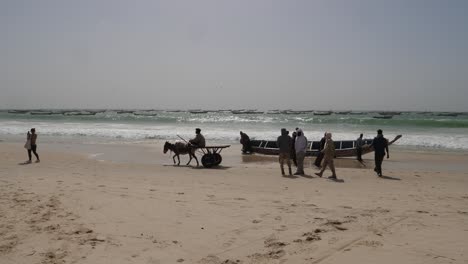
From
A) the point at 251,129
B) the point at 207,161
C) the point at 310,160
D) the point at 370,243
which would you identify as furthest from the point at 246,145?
the point at 251,129

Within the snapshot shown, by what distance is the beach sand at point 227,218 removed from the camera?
522 centimetres

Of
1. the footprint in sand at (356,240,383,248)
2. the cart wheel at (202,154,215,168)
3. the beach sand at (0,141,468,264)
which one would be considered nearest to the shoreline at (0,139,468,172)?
the cart wheel at (202,154,215,168)

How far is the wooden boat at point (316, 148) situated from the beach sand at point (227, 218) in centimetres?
615

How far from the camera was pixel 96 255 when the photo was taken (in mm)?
5117

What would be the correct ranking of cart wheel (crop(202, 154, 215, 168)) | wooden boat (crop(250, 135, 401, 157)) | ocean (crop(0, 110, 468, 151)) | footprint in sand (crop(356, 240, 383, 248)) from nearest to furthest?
footprint in sand (crop(356, 240, 383, 248)) < cart wheel (crop(202, 154, 215, 168)) < wooden boat (crop(250, 135, 401, 157)) < ocean (crop(0, 110, 468, 151))

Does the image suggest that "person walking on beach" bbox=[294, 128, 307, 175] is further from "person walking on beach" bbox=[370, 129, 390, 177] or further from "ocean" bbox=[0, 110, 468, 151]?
"ocean" bbox=[0, 110, 468, 151]

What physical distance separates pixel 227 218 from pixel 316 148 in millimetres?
13119

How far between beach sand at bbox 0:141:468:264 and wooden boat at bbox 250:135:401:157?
6.15 metres

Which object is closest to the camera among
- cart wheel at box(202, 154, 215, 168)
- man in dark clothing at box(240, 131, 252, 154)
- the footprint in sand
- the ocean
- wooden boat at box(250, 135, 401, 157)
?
the footprint in sand

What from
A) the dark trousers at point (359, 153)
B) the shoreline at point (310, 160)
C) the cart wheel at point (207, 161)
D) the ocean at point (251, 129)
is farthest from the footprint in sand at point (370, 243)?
the ocean at point (251, 129)

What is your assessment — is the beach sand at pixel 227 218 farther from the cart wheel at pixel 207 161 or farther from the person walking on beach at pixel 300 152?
the cart wheel at pixel 207 161

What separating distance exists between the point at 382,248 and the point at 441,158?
600 inches

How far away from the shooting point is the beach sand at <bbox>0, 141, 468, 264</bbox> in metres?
5.22

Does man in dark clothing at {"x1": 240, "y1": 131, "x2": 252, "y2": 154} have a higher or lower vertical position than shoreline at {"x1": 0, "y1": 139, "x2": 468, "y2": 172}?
higher
